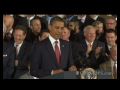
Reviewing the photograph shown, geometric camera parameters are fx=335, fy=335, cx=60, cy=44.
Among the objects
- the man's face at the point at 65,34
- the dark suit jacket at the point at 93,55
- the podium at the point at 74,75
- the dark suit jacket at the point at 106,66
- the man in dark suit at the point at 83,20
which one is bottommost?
the podium at the point at 74,75

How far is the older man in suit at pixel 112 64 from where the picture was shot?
240 inches

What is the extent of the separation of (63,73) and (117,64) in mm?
999

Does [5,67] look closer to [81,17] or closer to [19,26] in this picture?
[19,26]

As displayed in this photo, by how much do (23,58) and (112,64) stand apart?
1617mm

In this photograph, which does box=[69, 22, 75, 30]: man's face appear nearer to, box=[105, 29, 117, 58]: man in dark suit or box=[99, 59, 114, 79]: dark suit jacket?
box=[105, 29, 117, 58]: man in dark suit

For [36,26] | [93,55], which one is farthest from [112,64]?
[36,26]

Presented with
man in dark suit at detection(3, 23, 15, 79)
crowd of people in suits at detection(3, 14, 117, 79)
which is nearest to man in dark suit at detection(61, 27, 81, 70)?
crowd of people in suits at detection(3, 14, 117, 79)

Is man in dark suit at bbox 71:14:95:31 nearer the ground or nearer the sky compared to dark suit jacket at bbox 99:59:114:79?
nearer the sky

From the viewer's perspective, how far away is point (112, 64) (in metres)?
6.11

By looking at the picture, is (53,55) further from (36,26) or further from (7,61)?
(7,61)

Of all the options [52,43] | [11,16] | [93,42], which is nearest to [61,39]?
[52,43]

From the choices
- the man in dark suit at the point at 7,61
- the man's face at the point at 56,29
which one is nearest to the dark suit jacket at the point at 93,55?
the man's face at the point at 56,29

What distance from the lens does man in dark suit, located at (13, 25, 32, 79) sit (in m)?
5.98

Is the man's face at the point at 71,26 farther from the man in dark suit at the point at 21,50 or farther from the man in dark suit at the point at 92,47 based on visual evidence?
the man in dark suit at the point at 21,50
